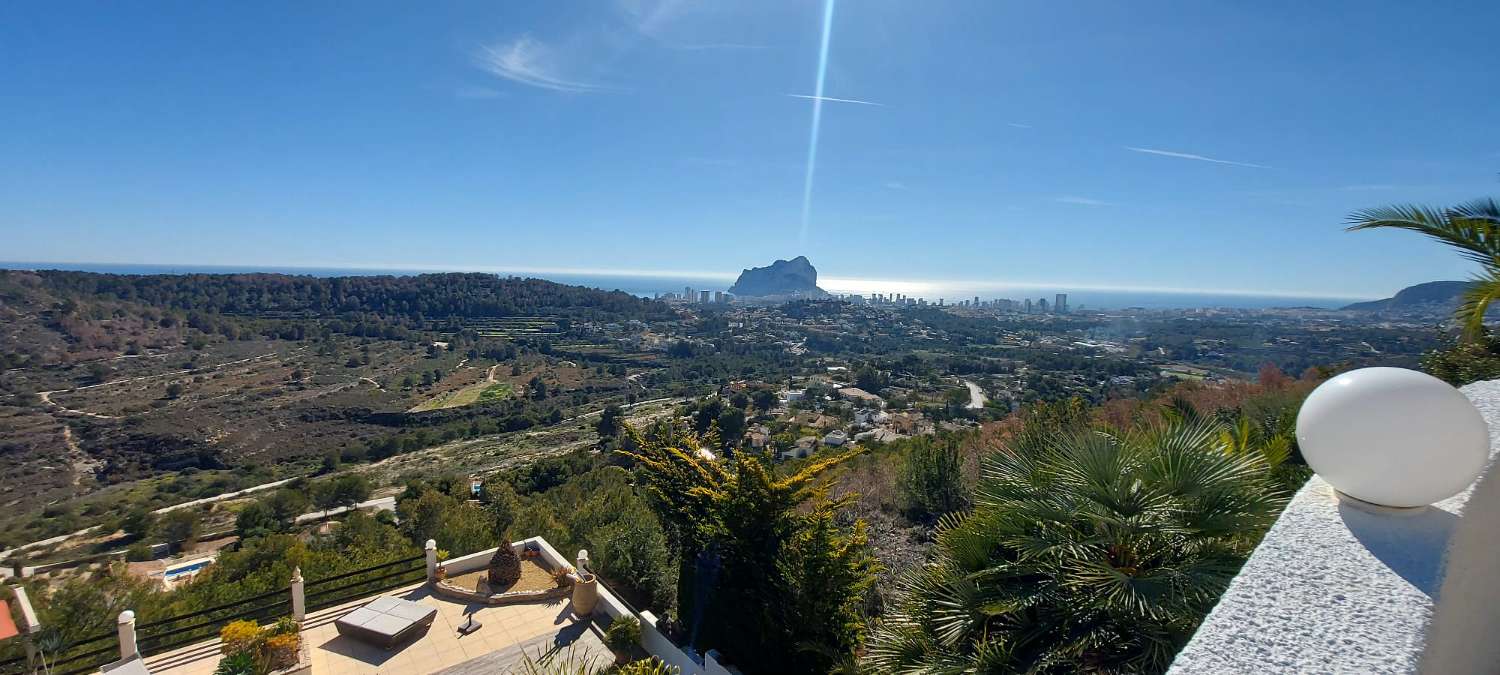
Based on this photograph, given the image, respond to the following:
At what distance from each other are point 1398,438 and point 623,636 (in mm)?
6412

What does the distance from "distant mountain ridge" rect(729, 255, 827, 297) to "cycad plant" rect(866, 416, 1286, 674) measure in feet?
593

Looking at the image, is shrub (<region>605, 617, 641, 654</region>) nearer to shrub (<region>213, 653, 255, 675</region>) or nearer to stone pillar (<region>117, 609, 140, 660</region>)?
shrub (<region>213, 653, 255, 675</region>)

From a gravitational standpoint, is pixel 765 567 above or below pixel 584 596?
above

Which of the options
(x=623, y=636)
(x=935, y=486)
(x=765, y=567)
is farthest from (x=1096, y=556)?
(x=935, y=486)

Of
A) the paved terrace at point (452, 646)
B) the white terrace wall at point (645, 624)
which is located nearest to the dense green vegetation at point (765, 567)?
the white terrace wall at point (645, 624)

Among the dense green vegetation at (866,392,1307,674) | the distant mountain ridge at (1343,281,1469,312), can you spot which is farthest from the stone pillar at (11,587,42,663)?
the distant mountain ridge at (1343,281,1469,312)

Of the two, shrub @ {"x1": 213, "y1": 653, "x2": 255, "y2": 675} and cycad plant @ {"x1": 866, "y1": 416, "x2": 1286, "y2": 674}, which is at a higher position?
cycad plant @ {"x1": 866, "y1": 416, "x2": 1286, "y2": 674}

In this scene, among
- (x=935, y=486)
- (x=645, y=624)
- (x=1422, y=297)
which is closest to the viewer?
(x=645, y=624)

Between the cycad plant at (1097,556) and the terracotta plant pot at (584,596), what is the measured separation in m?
4.98

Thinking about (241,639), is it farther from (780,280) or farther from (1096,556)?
(780,280)

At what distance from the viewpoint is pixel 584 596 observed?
710 cm

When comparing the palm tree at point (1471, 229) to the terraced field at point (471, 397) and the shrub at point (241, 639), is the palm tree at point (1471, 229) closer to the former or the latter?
the shrub at point (241, 639)

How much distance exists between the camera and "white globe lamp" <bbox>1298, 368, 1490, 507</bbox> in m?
1.65

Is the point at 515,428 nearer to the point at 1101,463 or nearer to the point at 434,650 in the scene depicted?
the point at 434,650
